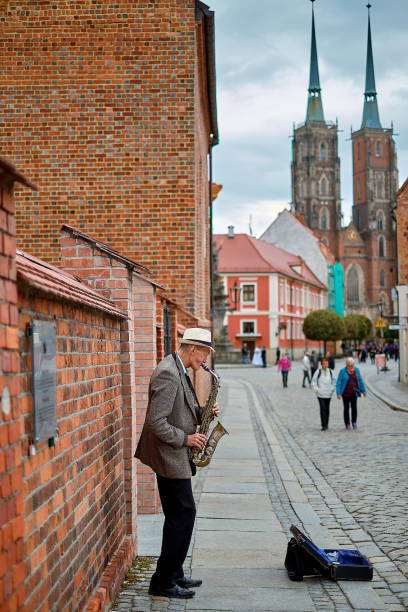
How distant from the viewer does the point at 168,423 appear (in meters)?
5.24

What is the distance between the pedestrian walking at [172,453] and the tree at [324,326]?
→ 5986cm

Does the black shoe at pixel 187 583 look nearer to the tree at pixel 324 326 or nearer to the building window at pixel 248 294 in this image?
the tree at pixel 324 326

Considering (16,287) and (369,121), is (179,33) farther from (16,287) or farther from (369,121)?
(369,121)

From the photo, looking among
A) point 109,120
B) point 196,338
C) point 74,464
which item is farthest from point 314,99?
point 74,464

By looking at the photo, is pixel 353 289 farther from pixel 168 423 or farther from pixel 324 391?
pixel 168 423

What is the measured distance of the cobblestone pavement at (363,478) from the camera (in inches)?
260

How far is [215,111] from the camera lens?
2031 centimetres

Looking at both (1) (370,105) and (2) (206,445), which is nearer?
(2) (206,445)

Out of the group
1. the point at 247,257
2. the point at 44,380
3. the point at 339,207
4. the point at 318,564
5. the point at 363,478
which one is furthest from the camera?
the point at 339,207

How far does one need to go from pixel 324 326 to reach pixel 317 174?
5852cm

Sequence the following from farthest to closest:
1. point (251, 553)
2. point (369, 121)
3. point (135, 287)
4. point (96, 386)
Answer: point (369, 121) < point (135, 287) < point (251, 553) < point (96, 386)

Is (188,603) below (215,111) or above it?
below

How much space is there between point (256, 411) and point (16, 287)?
61.1ft

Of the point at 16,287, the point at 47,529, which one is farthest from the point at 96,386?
the point at 16,287
